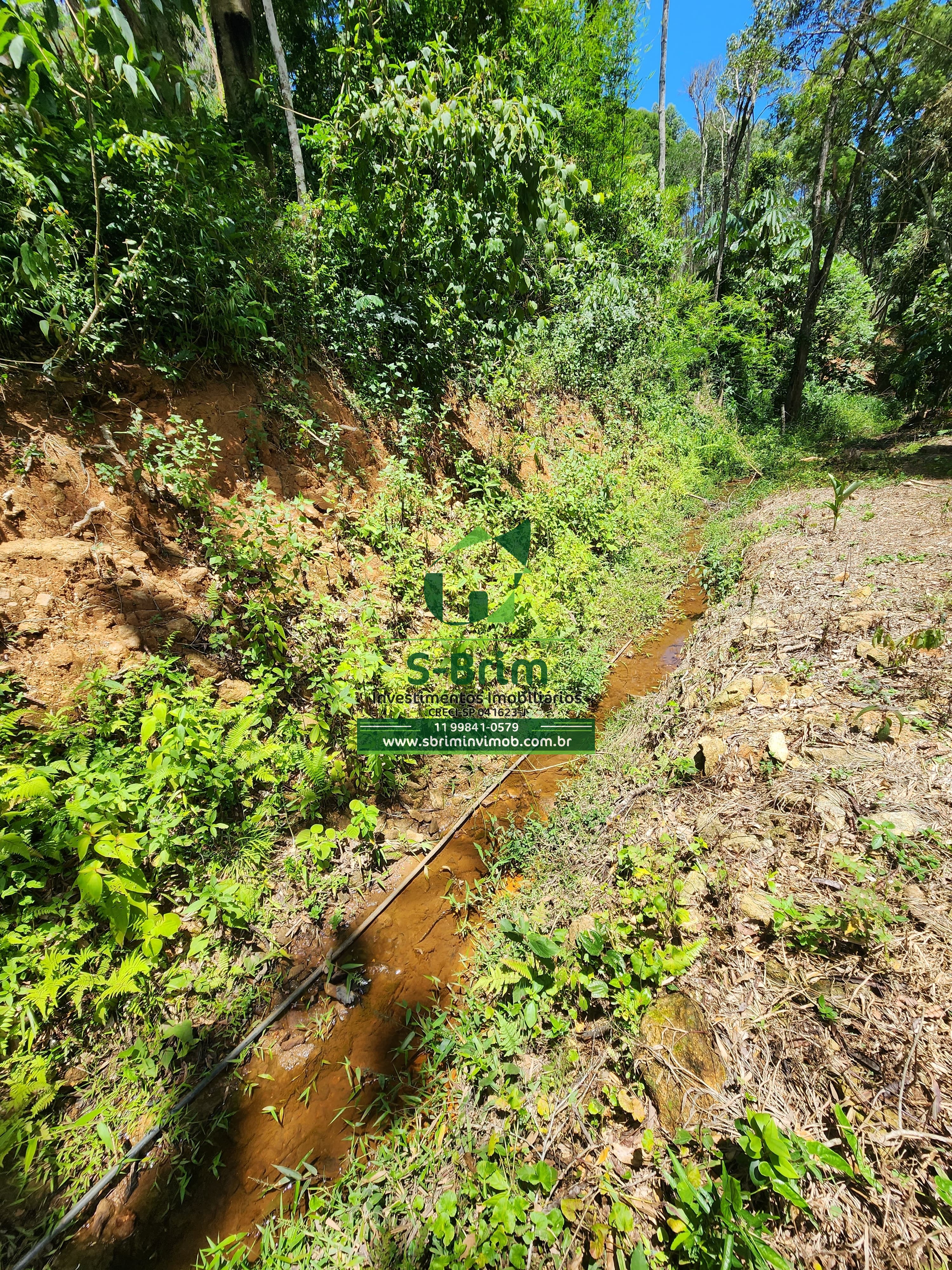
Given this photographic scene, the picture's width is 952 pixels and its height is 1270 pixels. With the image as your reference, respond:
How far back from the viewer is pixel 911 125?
974 centimetres

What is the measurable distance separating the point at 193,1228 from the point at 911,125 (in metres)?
17.7

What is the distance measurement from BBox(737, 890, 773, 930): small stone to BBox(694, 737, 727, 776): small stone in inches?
32.2

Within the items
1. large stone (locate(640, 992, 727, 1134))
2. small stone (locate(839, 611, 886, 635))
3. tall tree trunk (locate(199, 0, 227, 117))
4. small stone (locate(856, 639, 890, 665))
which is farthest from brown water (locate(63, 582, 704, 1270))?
tall tree trunk (locate(199, 0, 227, 117))

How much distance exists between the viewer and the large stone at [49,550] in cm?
257

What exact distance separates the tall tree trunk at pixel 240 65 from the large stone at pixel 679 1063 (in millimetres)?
6942

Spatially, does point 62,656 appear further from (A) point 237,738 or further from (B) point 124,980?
(B) point 124,980

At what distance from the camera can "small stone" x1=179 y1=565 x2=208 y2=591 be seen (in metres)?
3.11

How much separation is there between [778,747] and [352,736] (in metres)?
2.55

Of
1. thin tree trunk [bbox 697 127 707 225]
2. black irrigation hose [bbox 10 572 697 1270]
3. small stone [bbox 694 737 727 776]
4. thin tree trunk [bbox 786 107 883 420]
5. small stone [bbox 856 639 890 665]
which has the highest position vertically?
thin tree trunk [bbox 697 127 707 225]

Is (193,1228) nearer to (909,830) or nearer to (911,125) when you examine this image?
(909,830)

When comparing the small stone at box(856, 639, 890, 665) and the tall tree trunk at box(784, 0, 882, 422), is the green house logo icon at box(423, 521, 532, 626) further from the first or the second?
the tall tree trunk at box(784, 0, 882, 422)

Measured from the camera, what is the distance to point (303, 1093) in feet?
6.79

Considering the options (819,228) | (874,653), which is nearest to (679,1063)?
(874,653)

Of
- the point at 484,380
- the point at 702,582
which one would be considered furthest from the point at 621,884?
the point at 484,380
